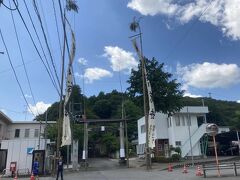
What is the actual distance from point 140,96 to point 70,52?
17842 mm

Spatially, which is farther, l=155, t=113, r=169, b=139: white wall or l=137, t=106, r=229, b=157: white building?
l=155, t=113, r=169, b=139: white wall

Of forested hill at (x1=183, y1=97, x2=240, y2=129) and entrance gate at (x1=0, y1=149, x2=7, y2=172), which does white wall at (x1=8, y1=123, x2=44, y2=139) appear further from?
forested hill at (x1=183, y1=97, x2=240, y2=129)

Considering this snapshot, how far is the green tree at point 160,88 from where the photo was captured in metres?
34.2

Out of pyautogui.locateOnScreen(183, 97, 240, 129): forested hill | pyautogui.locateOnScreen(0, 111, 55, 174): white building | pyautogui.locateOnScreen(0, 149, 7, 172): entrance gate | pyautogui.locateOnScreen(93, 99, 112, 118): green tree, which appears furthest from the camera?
pyautogui.locateOnScreen(93, 99, 112, 118): green tree

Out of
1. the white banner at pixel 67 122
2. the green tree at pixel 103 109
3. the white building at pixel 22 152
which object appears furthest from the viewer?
the green tree at pixel 103 109

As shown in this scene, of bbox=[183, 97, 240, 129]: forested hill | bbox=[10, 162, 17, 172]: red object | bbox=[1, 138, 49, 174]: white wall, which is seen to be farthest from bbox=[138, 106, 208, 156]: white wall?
bbox=[183, 97, 240, 129]: forested hill

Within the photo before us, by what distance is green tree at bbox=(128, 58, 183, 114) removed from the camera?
34.2m

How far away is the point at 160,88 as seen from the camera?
34.5 meters

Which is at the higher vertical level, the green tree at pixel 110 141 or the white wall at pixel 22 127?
the white wall at pixel 22 127

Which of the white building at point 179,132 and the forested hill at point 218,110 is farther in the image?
the forested hill at point 218,110

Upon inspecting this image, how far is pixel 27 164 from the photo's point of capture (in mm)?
27766

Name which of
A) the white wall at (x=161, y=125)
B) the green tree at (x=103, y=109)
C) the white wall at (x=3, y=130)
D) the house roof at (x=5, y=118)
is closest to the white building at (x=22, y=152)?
the house roof at (x=5, y=118)

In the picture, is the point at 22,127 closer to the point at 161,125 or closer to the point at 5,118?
the point at 5,118

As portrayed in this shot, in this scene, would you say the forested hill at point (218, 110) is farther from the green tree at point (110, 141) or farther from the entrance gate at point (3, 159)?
the entrance gate at point (3, 159)
